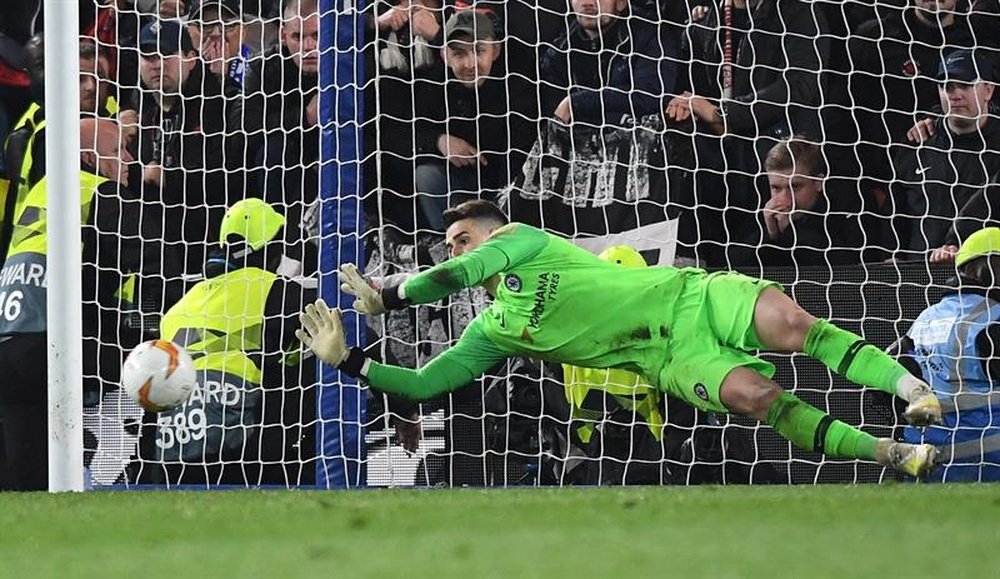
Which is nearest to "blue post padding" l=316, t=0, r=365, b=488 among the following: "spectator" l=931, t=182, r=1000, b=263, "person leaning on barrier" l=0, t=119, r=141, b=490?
"person leaning on barrier" l=0, t=119, r=141, b=490

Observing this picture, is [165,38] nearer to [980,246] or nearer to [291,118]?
[291,118]

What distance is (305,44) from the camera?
6797 mm

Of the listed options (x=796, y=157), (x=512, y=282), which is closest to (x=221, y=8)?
(x=512, y=282)

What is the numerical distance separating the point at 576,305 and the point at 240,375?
4.96 feet

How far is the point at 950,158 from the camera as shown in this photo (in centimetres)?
666

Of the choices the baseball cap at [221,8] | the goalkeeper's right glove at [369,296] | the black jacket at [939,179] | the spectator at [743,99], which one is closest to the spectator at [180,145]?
the baseball cap at [221,8]

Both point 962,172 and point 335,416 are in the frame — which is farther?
point 962,172

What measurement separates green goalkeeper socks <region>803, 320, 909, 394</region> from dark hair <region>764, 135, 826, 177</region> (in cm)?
106

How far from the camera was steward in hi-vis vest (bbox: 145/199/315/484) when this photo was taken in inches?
260

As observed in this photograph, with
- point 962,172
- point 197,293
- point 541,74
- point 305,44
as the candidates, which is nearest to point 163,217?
point 197,293

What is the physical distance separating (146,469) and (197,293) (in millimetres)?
769

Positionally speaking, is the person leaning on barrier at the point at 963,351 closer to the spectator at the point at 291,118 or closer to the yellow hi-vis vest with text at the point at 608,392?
the yellow hi-vis vest with text at the point at 608,392

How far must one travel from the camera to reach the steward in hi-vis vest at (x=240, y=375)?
6.59m

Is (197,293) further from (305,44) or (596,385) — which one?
(596,385)
